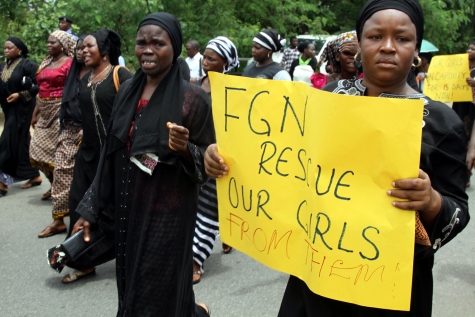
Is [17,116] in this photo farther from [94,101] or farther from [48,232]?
[94,101]

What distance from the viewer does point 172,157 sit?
9.48 ft

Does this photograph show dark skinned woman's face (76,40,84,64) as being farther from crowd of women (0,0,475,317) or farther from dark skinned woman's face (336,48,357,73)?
dark skinned woman's face (336,48,357,73)

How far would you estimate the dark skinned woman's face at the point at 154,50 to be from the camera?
3035 mm

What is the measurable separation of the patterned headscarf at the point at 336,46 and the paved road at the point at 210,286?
66.0 inches

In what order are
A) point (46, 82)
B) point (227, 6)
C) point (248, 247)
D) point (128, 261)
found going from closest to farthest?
point (248, 247)
point (128, 261)
point (46, 82)
point (227, 6)

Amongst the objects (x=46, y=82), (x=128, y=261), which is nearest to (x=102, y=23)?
(x=46, y=82)

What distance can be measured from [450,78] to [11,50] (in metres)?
5.32

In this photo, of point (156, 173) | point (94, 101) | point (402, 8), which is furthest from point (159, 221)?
point (94, 101)

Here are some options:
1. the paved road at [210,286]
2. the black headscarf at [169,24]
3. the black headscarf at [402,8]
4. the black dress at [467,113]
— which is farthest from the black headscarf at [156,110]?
the black dress at [467,113]

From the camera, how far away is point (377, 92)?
1.95 m

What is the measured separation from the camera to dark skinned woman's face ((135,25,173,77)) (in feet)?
9.96

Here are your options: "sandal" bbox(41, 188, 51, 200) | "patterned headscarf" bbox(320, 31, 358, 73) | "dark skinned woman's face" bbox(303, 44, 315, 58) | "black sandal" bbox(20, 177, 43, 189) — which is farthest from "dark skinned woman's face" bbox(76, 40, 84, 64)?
"dark skinned woman's face" bbox(303, 44, 315, 58)

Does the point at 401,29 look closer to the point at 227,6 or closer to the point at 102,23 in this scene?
the point at 102,23

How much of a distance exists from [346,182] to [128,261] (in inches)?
64.3
